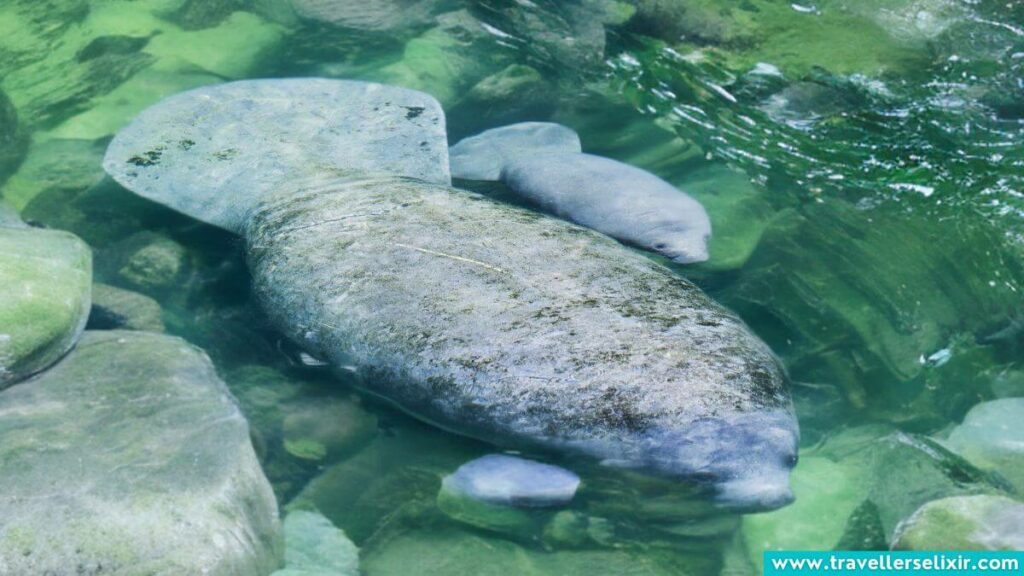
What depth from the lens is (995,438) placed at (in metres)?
3.45

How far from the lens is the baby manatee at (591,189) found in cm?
420

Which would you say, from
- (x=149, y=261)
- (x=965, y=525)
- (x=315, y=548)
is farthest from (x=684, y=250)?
(x=149, y=261)

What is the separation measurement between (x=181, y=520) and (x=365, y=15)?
4.05 metres

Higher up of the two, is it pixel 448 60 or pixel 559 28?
pixel 559 28

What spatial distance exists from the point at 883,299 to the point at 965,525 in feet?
4.49

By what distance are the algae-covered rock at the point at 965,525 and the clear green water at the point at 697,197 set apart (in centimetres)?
14

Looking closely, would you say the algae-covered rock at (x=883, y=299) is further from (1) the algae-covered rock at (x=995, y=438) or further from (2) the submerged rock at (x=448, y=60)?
(2) the submerged rock at (x=448, y=60)

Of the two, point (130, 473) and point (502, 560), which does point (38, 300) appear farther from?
point (502, 560)

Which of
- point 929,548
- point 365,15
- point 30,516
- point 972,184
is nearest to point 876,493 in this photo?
point 929,548

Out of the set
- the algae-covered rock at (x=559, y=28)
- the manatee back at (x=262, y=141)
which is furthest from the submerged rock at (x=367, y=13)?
the manatee back at (x=262, y=141)

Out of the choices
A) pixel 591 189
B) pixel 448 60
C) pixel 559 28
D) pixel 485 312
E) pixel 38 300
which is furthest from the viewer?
pixel 559 28

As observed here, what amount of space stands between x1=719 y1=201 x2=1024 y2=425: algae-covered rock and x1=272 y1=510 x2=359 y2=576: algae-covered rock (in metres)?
1.76

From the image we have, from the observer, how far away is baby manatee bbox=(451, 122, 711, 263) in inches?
165

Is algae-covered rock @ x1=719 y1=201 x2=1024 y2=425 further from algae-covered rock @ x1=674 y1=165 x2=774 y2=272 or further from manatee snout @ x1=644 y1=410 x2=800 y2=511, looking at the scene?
manatee snout @ x1=644 y1=410 x2=800 y2=511
